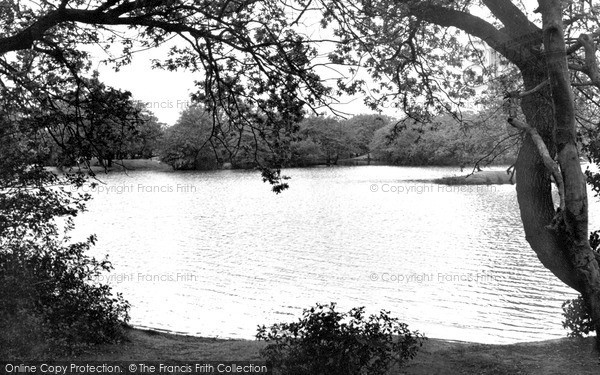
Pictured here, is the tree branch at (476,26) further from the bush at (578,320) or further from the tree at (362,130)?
the tree at (362,130)

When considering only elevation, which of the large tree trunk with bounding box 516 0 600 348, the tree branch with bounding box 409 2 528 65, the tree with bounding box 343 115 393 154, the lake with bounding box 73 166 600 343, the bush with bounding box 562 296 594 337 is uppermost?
the tree with bounding box 343 115 393 154

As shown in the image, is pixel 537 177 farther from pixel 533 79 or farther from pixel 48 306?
pixel 48 306

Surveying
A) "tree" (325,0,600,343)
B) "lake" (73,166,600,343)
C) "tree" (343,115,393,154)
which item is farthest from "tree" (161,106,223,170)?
"tree" (325,0,600,343)

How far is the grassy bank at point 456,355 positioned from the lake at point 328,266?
247 centimetres

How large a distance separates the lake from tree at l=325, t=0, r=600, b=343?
445cm

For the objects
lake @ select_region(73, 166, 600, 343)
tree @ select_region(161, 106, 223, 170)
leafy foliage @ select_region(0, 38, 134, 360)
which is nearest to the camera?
leafy foliage @ select_region(0, 38, 134, 360)

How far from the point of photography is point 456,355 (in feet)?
25.2

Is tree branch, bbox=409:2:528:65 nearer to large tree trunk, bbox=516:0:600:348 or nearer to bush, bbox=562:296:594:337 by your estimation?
large tree trunk, bbox=516:0:600:348

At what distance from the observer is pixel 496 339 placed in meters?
11.0

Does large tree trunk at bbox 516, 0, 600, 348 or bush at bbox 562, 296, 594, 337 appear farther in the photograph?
bush at bbox 562, 296, 594, 337

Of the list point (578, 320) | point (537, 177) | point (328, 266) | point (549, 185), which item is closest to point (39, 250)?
point (537, 177)

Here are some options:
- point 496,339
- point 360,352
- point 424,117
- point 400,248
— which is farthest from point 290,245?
point 360,352

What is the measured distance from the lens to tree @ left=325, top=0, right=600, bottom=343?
6.01 meters

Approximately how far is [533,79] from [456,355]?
376cm
